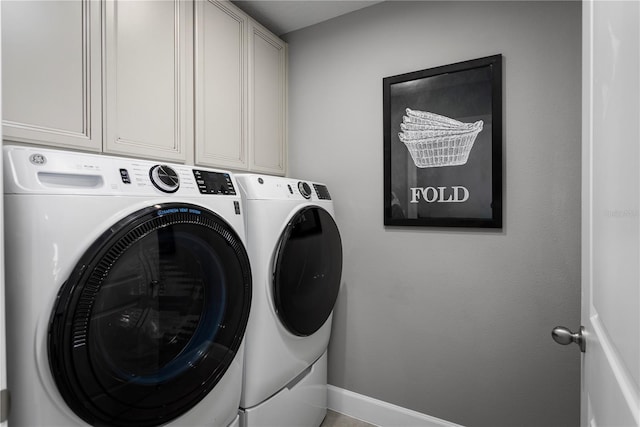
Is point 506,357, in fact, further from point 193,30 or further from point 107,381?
point 193,30

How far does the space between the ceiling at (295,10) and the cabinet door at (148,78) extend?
497 millimetres

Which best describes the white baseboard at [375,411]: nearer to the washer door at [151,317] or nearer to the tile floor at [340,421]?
the tile floor at [340,421]

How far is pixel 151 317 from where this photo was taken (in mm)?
940

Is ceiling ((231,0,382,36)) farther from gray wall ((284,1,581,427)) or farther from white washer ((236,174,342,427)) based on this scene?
white washer ((236,174,342,427))

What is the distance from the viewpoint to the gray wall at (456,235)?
150cm

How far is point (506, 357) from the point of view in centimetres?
162

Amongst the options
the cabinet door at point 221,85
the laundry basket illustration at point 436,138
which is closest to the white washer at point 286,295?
the cabinet door at point 221,85

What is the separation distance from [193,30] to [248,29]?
407 mm

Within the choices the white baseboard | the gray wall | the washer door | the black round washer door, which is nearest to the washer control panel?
the washer door

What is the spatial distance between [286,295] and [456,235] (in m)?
0.96

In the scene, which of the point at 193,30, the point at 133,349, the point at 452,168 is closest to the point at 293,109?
the point at 193,30

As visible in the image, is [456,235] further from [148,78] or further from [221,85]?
[148,78]

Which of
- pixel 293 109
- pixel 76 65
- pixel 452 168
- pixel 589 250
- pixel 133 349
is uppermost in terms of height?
pixel 293 109

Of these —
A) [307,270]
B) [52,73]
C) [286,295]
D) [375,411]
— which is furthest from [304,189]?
[375,411]
